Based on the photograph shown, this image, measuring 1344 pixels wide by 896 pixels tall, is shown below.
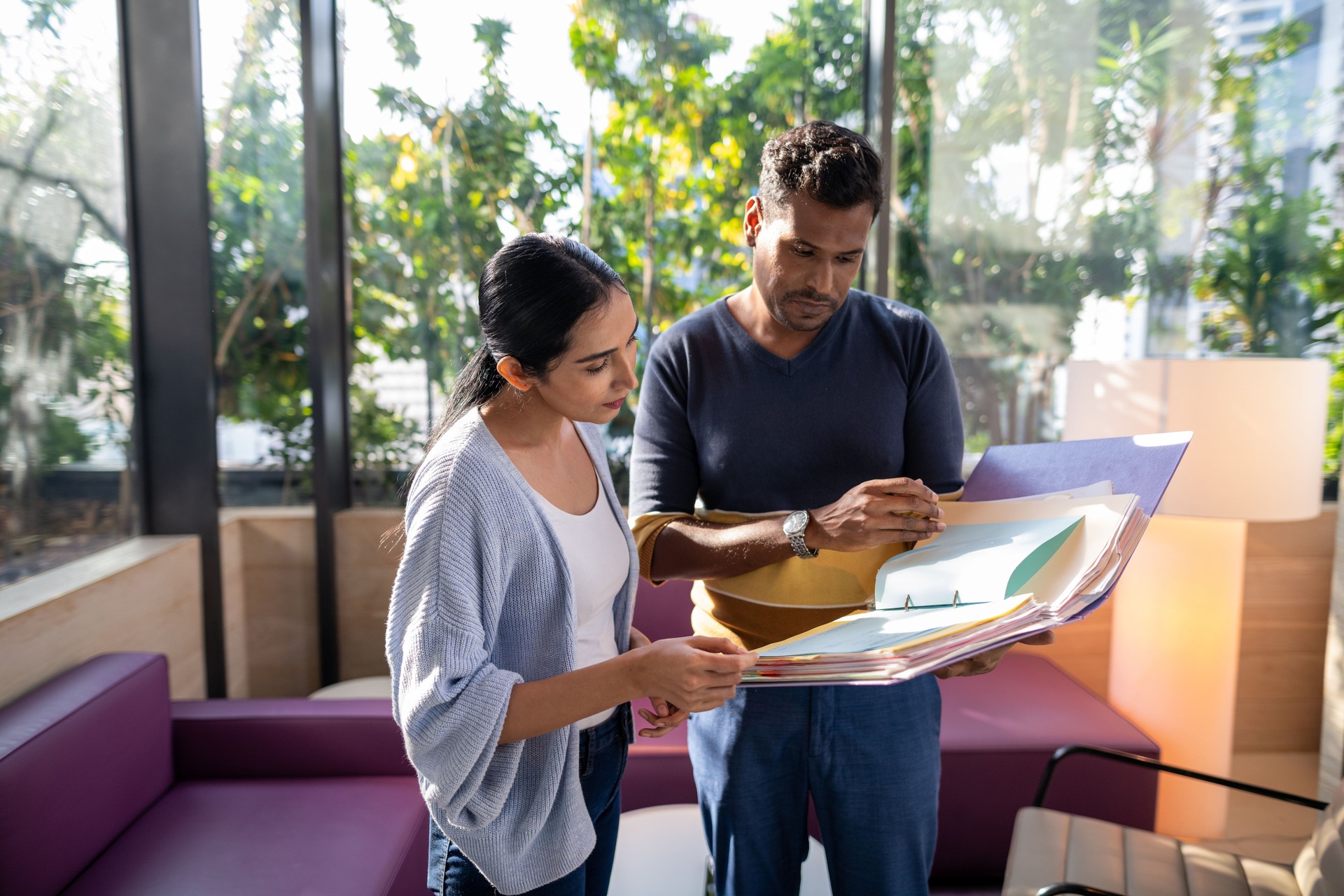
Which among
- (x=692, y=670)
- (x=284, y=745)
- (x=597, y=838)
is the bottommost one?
(x=284, y=745)

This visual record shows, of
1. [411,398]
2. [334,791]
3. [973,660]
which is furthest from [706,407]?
[411,398]

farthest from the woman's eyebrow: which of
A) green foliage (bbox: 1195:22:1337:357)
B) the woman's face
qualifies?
green foliage (bbox: 1195:22:1337:357)

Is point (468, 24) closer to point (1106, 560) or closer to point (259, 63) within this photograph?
point (259, 63)

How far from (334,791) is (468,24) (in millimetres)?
2413

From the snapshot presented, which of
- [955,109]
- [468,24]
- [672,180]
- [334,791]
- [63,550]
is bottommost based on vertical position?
[334,791]

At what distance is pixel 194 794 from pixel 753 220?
6.15ft

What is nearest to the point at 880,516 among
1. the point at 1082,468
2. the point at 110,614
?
the point at 1082,468

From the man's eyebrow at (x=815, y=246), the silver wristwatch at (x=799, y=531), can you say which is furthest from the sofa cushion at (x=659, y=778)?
the man's eyebrow at (x=815, y=246)

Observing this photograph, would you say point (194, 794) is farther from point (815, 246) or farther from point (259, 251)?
point (815, 246)

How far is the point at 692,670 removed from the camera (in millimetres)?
932

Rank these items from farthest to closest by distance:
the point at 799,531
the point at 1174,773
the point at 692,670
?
the point at 1174,773 → the point at 799,531 → the point at 692,670

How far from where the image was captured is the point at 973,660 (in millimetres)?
1219

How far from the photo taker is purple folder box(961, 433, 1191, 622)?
1.01 meters

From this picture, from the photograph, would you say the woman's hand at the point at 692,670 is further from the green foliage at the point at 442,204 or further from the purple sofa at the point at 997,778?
the green foliage at the point at 442,204
